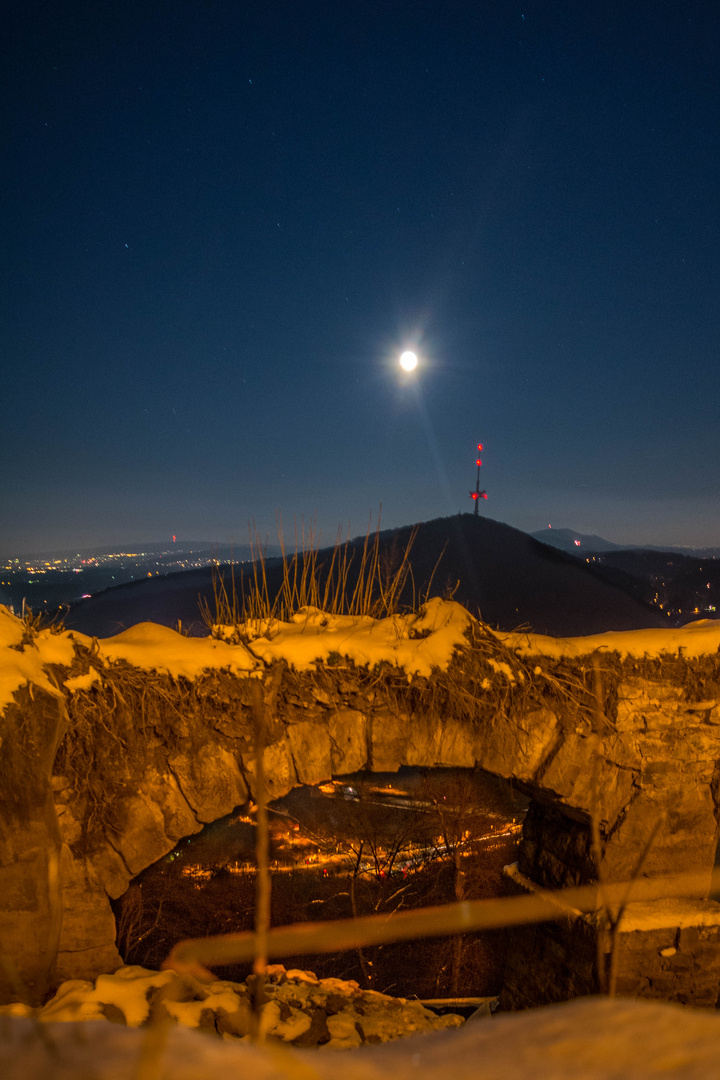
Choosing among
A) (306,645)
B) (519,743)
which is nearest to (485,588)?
(519,743)

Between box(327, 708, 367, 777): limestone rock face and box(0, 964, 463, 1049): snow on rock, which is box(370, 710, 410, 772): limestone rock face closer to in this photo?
box(327, 708, 367, 777): limestone rock face

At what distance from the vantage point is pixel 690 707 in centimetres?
313

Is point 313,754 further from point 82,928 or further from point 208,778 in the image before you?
point 82,928

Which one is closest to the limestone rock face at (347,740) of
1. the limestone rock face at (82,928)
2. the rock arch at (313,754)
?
the rock arch at (313,754)

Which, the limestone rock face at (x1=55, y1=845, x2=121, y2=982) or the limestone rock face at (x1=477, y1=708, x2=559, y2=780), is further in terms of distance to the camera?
the limestone rock face at (x1=477, y1=708, x2=559, y2=780)

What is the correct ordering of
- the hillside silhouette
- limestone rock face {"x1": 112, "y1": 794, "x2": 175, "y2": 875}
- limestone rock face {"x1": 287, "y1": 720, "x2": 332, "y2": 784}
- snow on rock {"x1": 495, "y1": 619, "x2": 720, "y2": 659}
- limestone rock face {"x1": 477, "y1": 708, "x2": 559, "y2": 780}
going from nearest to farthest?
1. limestone rock face {"x1": 112, "y1": 794, "x2": 175, "y2": 875}
2. limestone rock face {"x1": 287, "y1": 720, "x2": 332, "y2": 784}
3. limestone rock face {"x1": 477, "y1": 708, "x2": 559, "y2": 780}
4. snow on rock {"x1": 495, "y1": 619, "x2": 720, "y2": 659}
5. the hillside silhouette

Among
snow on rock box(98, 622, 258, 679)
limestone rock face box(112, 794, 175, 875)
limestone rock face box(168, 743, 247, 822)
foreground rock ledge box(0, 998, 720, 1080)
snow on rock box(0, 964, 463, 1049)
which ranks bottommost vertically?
snow on rock box(0, 964, 463, 1049)

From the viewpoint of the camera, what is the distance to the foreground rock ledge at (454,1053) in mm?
630

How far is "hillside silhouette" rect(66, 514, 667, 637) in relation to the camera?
21375mm

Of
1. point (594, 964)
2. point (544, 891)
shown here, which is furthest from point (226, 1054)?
point (544, 891)

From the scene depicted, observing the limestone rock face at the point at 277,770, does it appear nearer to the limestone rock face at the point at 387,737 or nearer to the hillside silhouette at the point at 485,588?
the limestone rock face at the point at 387,737

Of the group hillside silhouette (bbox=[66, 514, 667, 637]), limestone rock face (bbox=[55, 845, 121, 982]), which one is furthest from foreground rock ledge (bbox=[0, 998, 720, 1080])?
hillside silhouette (bbox=[66, 514, 667, 637])

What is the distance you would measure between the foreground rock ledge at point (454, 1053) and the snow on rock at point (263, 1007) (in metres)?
1.64

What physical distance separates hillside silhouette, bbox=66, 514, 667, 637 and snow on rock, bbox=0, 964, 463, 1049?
1649cm
